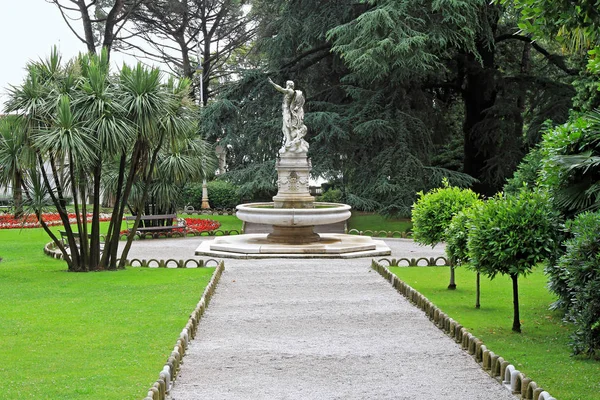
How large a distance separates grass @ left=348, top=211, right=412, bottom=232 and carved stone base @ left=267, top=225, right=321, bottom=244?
6.61m

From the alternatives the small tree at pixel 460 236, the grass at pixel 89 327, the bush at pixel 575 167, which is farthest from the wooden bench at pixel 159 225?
the bush at pixel 575 167

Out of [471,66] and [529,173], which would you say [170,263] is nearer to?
[529,173]

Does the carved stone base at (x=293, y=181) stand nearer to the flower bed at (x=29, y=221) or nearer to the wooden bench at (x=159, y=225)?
the wooden bench at (x=159, y=225)

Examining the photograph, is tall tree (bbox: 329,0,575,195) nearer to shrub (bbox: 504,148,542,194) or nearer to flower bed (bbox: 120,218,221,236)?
shrub (bbox: 504,148,542,194)

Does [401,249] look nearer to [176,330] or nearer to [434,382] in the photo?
[176,330]

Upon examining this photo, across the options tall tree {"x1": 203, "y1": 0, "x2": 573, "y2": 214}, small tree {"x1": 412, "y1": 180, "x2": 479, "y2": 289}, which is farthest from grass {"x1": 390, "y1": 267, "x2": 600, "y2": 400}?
tall tree {"x1": 203, "y1": 0, "x2": 573, "y2": 214}

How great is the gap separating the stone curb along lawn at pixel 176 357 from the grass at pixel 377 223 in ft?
51.5

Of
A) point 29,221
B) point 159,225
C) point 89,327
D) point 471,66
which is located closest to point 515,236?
point 89,327

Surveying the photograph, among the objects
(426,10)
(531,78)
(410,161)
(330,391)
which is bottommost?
(330,391)

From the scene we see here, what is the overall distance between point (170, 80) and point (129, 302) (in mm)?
6347

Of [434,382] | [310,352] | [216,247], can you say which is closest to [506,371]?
[434,382]

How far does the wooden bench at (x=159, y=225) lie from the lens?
24875 mm

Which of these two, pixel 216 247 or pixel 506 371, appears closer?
pixel 506 371

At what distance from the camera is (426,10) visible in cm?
2434
